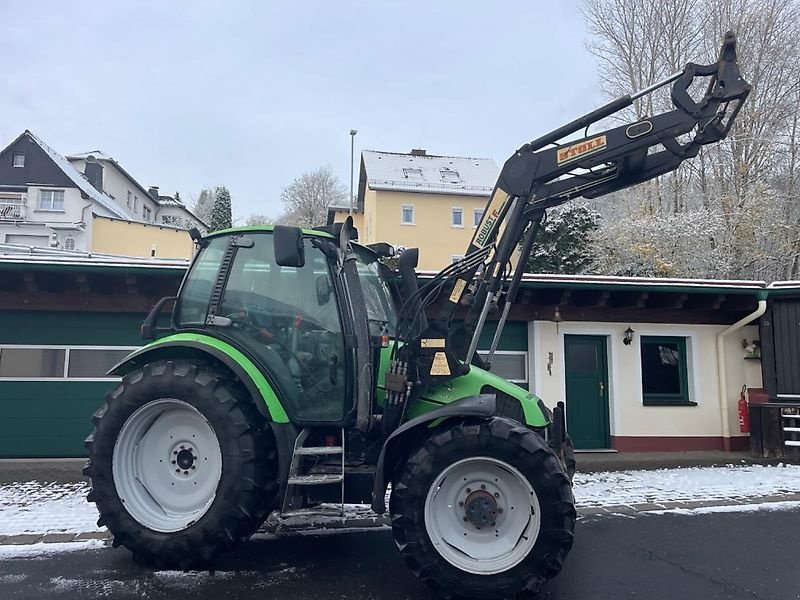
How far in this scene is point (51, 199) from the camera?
31250 mm

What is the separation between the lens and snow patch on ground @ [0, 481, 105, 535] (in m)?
5.37

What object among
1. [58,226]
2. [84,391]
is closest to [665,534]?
[84,391]

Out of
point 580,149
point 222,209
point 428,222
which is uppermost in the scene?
point 222,209

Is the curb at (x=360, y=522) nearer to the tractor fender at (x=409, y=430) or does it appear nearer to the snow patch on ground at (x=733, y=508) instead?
the snow patch on ground at (x=733, y=508)

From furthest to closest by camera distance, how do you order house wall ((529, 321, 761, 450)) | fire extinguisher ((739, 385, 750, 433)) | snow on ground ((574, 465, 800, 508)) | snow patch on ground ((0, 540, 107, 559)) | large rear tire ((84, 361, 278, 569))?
fire extinguisher ((739, 385, 750, 433)), house wall ((529, 321, 761, 450)), snow on ground ((574, 465, 800, 508)), snow patch on ground ((0, 540, 107, 559)), large rear tire ((84, 361, 278, 569))


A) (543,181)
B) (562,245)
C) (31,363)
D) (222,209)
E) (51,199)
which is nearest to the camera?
(543,181)

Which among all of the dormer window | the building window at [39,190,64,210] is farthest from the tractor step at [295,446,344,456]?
the building window at [39,190,64,210]

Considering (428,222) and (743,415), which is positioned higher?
(428,222)

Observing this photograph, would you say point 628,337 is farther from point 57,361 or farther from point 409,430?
point 57,361

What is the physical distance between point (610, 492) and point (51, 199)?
3335cm

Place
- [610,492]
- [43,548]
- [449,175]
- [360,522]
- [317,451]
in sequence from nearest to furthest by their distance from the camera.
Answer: [317,451]
[43,548]
[360,522]
[610,492]
[449,175]

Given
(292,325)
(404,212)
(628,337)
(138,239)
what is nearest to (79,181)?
(138,239)

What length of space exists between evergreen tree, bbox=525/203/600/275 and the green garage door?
456 inches

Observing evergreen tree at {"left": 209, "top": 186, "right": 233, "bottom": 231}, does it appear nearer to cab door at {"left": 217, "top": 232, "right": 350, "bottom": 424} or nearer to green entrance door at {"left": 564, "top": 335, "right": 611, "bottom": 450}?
green entrance door at {"left": 564, "top": 335, "right": 611, "bottom": 450}
